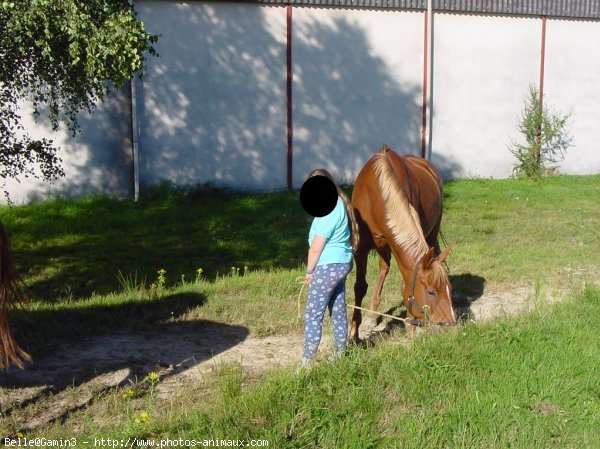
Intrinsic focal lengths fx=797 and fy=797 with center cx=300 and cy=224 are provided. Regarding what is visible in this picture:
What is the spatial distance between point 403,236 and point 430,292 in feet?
2.12

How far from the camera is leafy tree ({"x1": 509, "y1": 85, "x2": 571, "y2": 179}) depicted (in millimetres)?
19547

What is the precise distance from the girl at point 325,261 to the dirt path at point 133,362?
667 mm

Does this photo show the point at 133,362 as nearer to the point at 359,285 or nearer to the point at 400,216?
the point at 359,285

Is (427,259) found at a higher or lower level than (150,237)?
higher

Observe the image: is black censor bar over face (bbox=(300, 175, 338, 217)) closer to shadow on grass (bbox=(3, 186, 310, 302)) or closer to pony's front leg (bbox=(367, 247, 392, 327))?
pony's front leg (bbox=(367, 247, 392, 327))

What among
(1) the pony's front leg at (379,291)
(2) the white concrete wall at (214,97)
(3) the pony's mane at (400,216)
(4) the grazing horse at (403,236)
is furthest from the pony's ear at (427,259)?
(2) the white concrete wall at (214,97)

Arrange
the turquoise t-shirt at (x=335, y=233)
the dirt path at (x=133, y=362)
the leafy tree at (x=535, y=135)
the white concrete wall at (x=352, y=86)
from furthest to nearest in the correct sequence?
the leafy tree at (x=535, y=135) < the white concrete wall at (x=352, y=86) < the turquoise t-shirt at (x=335, y=233) < the dirt path at (x=133, y=362)

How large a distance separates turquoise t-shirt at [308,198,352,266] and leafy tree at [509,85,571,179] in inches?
577

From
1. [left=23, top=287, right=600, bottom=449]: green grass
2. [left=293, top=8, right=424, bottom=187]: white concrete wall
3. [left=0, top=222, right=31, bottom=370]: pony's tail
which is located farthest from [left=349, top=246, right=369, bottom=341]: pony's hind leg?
[left=293, top=8, right=424, bottom=187]: white concrete wall

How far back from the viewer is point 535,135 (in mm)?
19672

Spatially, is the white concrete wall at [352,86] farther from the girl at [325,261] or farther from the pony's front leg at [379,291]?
the girl at [325,261]

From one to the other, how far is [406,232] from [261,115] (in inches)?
413

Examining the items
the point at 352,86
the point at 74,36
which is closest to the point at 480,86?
the point at 352,86

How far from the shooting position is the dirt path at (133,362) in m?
5.74
